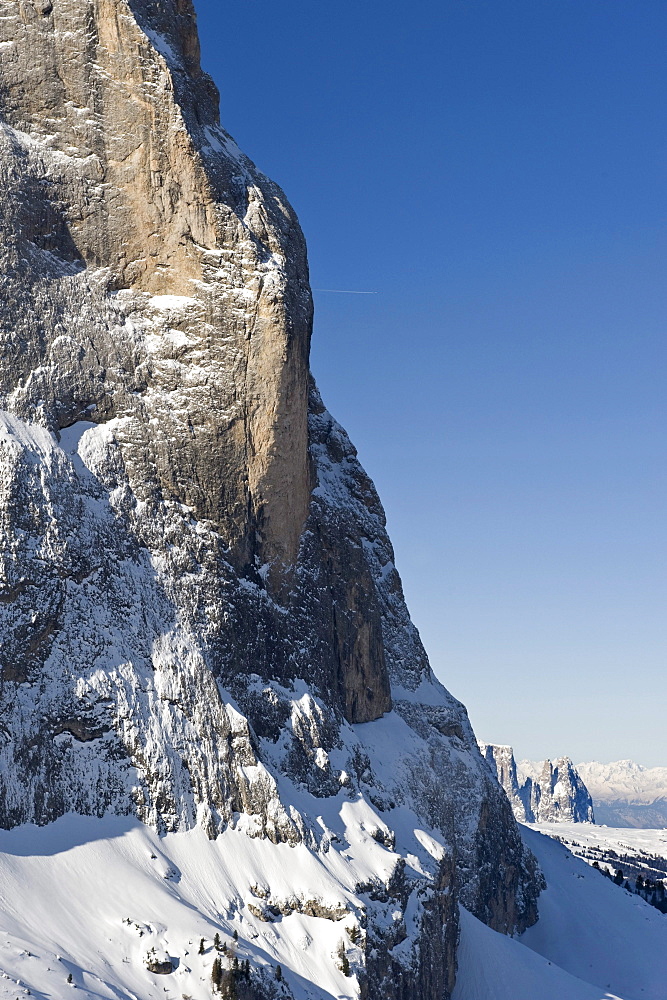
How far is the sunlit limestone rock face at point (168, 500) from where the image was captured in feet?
194

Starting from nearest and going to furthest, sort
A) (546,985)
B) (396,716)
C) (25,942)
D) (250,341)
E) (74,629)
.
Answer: (25,942) → (74,629) → (250,341) → (546,985) → (396,716)

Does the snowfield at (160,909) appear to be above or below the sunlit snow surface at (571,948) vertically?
above

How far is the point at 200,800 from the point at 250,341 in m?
32.0

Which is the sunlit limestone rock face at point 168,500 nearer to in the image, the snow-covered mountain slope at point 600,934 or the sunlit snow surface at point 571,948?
the sunlit snow surface at point 571,948

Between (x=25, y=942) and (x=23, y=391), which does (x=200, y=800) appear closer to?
(x=25, y=942)

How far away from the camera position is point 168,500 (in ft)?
222

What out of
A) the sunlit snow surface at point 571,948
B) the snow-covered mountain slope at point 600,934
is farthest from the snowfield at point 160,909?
the snow-covered mountain slope at point 600,934

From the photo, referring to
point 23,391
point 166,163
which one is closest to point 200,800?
point 23,391

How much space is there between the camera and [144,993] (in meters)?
48.2

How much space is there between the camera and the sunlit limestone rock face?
59.0 meters

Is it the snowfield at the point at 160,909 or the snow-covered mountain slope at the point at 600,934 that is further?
the snow-covered mountain slope at the point at 600,934

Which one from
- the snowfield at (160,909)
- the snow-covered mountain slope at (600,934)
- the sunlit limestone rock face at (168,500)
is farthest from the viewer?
the snow-covered mountain slope at (600,934)

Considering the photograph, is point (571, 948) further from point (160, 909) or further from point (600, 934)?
point (160, 909)

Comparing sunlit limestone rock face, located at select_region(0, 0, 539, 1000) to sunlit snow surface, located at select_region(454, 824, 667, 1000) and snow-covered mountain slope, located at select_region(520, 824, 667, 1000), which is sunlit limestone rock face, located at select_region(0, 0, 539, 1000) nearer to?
sunlit snow surface, located at select_region(454, 824, 667, 1000)
